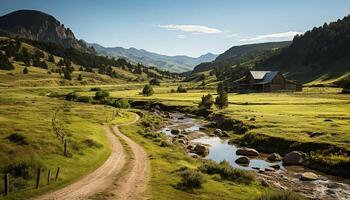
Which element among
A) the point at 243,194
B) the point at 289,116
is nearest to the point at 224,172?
the point at 243,194

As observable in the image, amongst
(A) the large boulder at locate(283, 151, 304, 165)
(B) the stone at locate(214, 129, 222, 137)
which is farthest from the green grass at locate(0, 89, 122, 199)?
(B) the stone at locate(214, 129, 222, 137)

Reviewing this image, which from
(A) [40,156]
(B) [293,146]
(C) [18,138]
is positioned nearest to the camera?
(A) [40,156]

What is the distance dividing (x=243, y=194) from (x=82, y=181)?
16.3 m

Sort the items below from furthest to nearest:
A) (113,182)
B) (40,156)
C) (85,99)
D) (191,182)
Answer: (85,99) → (40,156) → (191,182) → (113,182)

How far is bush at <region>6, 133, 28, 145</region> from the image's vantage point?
4862cm

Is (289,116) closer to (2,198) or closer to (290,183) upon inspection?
(290,183)

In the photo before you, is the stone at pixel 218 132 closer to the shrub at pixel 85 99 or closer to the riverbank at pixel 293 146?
the riverbank at pixel 293 146

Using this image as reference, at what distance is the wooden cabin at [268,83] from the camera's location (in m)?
181

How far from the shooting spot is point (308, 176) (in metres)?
46.5

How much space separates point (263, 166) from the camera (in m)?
54.0

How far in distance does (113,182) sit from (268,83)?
154971mm

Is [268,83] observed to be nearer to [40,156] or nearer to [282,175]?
[282,175]

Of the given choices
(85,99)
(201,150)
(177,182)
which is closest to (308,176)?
(177,182)

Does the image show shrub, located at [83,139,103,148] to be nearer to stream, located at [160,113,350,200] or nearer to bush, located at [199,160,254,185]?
stream, located at [160,113,350,200]
